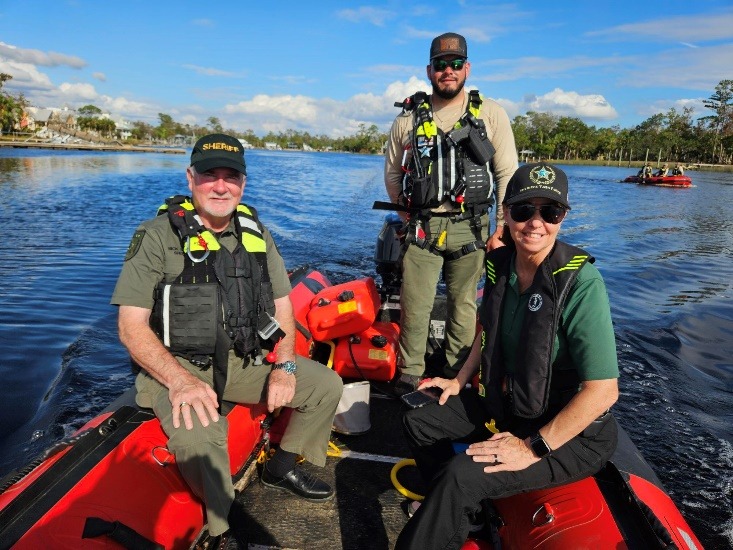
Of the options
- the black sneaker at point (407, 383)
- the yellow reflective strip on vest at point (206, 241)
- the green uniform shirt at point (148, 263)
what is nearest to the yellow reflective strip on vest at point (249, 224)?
the yellow reflective strip on vest at point (206, 241)

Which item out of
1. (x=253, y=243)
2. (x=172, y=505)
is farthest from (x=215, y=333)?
(x=172, y=505)

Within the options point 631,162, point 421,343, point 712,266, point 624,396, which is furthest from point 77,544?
point 631,162

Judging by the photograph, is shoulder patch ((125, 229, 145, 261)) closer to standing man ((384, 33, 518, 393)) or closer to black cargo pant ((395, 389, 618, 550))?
black cargo pant ((395, 389, 618, 550))

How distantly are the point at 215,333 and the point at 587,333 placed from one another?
1.72 metres

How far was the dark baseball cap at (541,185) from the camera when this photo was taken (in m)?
2.12

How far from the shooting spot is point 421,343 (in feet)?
13.1

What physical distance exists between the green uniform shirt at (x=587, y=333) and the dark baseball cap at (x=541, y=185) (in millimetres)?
321

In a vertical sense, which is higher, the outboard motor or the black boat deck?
the outboard motor

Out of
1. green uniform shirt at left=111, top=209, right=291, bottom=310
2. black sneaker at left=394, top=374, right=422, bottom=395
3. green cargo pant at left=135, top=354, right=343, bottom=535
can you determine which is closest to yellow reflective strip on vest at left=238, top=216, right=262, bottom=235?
green uniform shirt at left=111, top=209, right=291, bottom=310

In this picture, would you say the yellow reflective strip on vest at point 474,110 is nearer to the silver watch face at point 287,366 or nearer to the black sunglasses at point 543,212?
the black sunglasses at point 543,212

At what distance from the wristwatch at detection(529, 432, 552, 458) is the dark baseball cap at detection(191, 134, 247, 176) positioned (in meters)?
1.90

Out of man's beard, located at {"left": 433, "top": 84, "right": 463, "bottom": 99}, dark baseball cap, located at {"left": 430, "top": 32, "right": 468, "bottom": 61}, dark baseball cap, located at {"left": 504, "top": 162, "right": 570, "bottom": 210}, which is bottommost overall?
dark baseball cap, located at {"left": 504, "top": 162, "right": 570, "bottom": 210}

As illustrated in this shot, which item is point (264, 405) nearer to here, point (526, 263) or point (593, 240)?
point (526, 263)

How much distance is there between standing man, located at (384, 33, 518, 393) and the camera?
3.61 m
